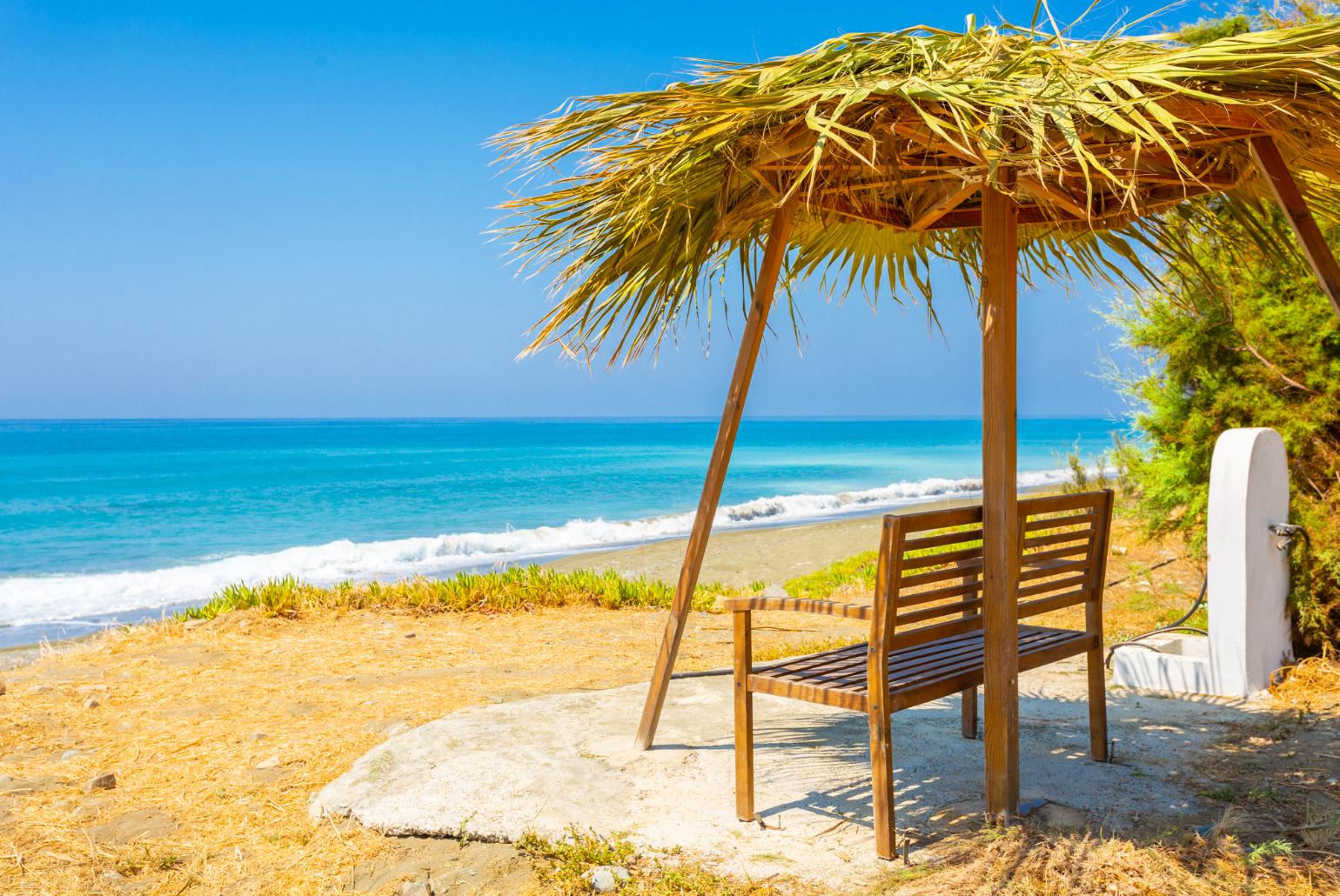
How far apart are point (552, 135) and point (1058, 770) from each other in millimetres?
3269

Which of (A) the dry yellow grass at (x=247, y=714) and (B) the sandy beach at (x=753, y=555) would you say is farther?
(B) the sandy beach at (x=753, y=555)

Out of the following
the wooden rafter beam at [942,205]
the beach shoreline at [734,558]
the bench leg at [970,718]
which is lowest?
the beach shoreline at [734,558]

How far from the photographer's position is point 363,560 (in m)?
20.7

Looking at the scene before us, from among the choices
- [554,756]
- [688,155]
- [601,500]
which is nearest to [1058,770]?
[554,756]

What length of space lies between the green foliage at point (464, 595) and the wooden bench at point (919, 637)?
5209mm

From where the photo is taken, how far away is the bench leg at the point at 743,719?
3561mm

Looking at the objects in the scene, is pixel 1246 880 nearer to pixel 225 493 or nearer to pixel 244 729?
pixel 244 729

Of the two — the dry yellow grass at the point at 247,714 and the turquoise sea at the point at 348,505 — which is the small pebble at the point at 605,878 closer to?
the dry yellow grass at the point at 247,714

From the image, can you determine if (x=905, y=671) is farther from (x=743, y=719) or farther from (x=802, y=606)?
(x=743, y=719)

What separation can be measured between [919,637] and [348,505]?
32362 millimetres

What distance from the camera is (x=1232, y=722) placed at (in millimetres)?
4992

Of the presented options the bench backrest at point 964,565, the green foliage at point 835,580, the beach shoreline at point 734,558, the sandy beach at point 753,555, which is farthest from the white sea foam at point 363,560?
the bench backrest at point 964,565

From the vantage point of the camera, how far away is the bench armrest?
3.35m

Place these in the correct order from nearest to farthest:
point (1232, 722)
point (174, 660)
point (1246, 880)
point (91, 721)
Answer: point (1246, 880), point (1232, 722), point (91, 721), point (174, 660)
